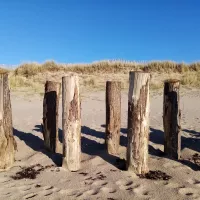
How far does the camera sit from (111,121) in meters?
6.95

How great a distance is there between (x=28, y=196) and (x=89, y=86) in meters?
14.6

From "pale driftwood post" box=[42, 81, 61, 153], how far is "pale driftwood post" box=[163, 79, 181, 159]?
2053 millimetres

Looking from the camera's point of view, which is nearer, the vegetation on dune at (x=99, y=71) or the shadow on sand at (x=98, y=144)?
the shadow on sand at (x=98, y=144)

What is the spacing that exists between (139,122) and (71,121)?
1105mm

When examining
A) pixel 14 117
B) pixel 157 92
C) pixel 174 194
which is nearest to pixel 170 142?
pixel 174 194

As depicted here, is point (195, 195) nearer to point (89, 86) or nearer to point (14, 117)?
point (14, 117)

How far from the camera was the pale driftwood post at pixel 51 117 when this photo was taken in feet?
23.5

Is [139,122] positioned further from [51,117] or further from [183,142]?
[183,142]

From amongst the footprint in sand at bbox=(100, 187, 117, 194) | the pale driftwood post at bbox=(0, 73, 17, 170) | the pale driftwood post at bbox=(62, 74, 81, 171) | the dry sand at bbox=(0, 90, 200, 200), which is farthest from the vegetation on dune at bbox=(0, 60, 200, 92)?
the footprint in sand at bbox=(100, 187, 117, 194)

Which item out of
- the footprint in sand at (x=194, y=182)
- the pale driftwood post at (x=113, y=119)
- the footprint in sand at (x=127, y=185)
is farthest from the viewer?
the pale driftwood post at (x=113, y=119)

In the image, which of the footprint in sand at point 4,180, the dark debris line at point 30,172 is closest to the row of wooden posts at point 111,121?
the dark debris line at point 30,172

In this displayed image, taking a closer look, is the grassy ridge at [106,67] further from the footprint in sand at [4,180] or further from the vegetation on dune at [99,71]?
the footprint in sand at [4,180]

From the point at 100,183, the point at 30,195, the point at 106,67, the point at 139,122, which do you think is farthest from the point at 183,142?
the point at 106,67

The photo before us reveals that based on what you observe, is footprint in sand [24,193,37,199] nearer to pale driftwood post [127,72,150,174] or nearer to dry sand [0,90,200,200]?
dry sand [0,90,200,200]
